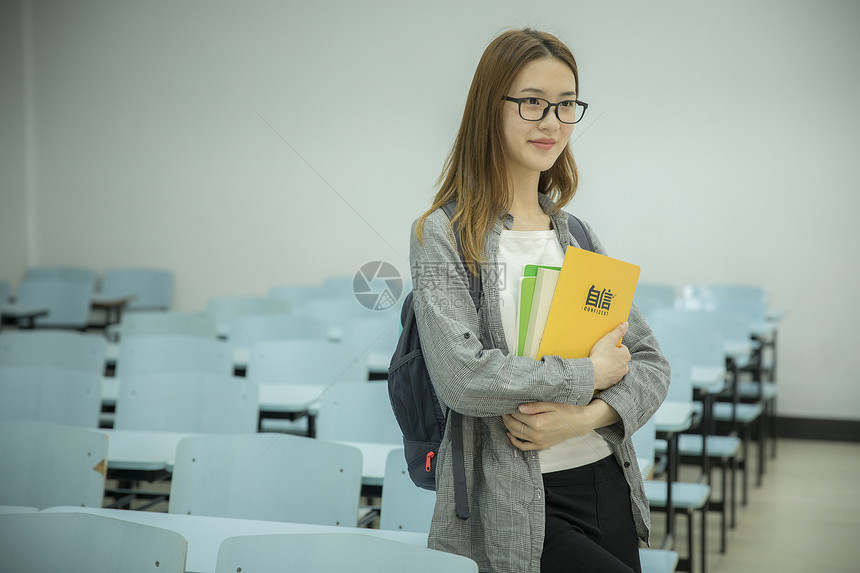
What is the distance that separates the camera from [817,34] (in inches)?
222

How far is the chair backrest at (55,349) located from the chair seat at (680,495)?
234 cm

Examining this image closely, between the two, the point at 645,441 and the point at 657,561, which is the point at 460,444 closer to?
the point at 657,561

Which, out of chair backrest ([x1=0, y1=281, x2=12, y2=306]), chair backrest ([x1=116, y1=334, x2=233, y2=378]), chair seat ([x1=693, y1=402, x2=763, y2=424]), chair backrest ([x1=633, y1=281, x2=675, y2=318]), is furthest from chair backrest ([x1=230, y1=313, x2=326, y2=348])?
chair backrest ([x1=0, y1=281, x2=12, y2=306])

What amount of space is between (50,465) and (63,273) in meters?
5.60

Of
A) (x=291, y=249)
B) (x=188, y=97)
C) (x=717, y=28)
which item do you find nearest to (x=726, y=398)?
(x=717, y=28)

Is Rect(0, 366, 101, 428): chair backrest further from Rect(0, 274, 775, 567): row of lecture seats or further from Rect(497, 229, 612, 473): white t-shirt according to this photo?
Rect(497, 229, 612, 473): white t-shirt

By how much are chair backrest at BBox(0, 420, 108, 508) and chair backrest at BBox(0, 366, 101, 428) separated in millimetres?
696

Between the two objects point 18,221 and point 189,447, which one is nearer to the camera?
point 189,447

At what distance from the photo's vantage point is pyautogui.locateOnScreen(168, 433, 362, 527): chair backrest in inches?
76.0

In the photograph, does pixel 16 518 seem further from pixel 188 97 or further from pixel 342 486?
pixel 188 97

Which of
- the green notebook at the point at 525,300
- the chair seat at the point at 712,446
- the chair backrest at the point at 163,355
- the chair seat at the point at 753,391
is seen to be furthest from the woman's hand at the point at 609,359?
the chair seat at the point at 753,391

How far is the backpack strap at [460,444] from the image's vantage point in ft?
4.02

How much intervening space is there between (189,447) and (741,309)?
409 centimetres

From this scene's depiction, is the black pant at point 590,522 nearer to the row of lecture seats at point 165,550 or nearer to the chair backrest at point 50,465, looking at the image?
the row of lecture seats at point 165,550
